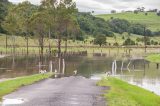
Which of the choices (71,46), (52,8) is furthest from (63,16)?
(71,46)

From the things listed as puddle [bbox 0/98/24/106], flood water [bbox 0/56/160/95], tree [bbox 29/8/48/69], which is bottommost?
flood water [bbox 0/56/160/95]

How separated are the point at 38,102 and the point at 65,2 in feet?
378

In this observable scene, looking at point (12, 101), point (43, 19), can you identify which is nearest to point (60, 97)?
point (12, 101)

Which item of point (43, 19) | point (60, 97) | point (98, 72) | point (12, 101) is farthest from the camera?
point (43, 19)

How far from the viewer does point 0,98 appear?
32750 millimetres

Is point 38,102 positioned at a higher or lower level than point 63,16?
lower

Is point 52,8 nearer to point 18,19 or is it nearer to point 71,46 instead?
point 18,19

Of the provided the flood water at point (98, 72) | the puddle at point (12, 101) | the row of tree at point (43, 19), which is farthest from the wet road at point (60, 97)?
the row of tree at point (43, 19)

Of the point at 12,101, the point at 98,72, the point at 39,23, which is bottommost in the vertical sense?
the point at 98,72

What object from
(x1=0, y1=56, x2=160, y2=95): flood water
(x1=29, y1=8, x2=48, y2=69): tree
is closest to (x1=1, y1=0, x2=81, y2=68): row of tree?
(x1=29, y1=8, x2=48, y2=69): tree

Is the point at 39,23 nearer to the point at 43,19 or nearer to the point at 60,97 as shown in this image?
the point at 43,19

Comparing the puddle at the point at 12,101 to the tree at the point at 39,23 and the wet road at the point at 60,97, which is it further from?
the tree at the point at 39,23

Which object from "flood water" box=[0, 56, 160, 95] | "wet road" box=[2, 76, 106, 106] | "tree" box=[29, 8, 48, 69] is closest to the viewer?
"wet road" box=[2, 76, 106, 106]

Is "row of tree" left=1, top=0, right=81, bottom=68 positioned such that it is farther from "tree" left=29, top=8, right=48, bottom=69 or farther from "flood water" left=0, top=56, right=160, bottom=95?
"flood water" left=0, top=56, right=160, bottom=95
